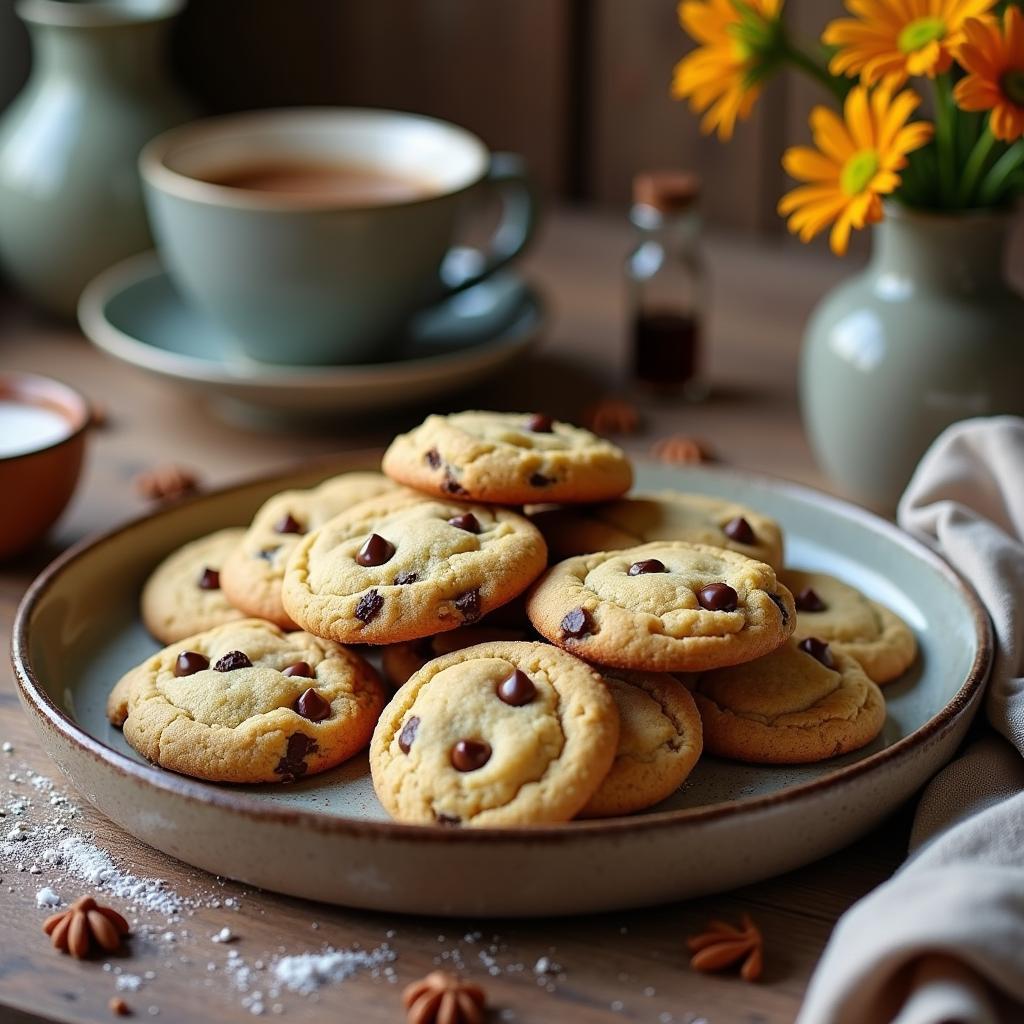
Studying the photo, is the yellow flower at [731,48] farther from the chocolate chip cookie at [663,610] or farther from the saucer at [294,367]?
the chocolate chip cookie at [663,610]

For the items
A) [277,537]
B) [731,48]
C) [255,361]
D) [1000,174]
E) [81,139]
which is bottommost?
[255,361]

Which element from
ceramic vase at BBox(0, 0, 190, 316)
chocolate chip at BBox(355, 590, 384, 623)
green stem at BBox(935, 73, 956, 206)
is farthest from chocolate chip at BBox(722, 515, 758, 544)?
ceramic vase at BBox(0, 0, 190, 316)

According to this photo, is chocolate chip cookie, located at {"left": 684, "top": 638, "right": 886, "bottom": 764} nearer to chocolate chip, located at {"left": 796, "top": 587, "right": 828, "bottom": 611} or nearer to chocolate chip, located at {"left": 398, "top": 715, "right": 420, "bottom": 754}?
chocolate chip, located at {"left": 796, "top": 587, "right": 828, "bottom": 611}

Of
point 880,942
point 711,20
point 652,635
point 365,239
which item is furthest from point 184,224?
point 880,942

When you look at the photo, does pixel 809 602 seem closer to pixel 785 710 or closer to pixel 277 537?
pixel 785 710

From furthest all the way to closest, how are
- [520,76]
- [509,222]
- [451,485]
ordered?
[520,76] → [509,222] → [451,485]

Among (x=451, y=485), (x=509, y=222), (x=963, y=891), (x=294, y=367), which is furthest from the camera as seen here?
(x=509, y=222)

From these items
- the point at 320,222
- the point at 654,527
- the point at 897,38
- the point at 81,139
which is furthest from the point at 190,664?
the point at 81,139

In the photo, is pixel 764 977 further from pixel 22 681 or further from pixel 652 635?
pixel 22 681
